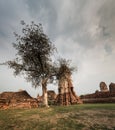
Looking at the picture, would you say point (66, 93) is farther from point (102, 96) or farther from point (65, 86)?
point (102, 96)

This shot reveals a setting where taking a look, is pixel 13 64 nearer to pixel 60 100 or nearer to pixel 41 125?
pixel 60 100

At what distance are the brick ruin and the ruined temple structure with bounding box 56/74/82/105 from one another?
13.9 ft

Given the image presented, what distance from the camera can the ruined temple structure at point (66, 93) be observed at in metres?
32.6

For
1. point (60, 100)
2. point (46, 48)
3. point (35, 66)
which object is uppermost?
point (46, 48)

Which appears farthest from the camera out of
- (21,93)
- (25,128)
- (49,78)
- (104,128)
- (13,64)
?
(21,93)

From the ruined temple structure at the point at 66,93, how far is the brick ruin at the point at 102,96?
4.25 m

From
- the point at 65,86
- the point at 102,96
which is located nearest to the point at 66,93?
the point at 65,86

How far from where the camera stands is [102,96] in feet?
118

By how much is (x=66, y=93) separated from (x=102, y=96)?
965 centimetres

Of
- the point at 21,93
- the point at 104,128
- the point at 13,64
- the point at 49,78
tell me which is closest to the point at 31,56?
the point at 13,64

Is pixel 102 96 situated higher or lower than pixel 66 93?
lower

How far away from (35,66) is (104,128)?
73.0 feet

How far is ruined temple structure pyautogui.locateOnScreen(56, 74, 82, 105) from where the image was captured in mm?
32562

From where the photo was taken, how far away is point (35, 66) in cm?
3008
